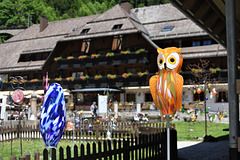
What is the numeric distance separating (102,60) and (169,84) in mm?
30761

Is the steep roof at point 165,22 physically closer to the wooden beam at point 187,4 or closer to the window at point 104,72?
the window at point 104,72

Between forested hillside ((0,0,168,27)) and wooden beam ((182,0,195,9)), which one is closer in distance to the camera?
wooden beam ((182,0,195,9))

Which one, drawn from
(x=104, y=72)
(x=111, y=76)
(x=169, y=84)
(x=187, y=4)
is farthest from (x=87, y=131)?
(x=104, y=72)

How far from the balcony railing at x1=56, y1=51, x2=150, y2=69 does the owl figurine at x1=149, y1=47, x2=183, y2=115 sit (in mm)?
27810

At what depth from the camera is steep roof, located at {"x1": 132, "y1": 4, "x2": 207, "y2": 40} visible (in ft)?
114

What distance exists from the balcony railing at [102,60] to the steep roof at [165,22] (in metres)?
3.30

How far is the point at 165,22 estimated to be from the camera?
3862cm

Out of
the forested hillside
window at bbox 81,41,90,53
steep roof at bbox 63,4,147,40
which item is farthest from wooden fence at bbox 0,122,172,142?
the forested hillside

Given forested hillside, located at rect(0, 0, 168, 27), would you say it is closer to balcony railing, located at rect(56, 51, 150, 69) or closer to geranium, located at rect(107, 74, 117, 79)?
balcony railing, located at rect(56, 51, 150, 69)

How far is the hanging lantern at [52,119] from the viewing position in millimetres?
4594

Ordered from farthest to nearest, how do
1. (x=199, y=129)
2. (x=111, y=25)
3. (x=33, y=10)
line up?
(x=33, y=10) → (x=111, y=25) → (x=199, y=129)

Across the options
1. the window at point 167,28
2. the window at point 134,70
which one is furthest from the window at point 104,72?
the window at point 167,28

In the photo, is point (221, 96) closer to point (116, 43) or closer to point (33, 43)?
point (116, 43)

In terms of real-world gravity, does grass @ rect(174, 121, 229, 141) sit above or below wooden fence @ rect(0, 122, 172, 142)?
below
